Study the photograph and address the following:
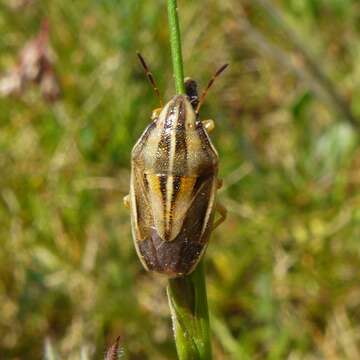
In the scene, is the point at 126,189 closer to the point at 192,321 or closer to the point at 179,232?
the point at 179,232

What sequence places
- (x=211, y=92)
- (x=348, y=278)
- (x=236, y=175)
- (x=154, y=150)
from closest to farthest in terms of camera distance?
(x=154, y=150)
(x=348, y=278)
(x=236, y=175)
(x=211, y=92)

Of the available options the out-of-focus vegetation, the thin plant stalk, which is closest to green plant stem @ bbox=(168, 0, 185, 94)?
the thin plant stalk

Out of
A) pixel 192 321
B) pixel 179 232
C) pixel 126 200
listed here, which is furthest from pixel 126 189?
pixel 192 321

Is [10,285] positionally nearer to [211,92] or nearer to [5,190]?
[5,190]

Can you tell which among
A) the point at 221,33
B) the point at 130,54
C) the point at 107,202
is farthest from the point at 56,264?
the point at 221,33

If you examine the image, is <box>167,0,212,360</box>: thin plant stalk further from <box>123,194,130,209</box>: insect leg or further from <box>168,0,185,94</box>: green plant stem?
Answer: <box>168,0,185,94</box>: green plant stem

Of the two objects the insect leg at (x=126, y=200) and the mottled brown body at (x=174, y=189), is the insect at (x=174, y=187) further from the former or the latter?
the insect leg at (x=126, y=200)

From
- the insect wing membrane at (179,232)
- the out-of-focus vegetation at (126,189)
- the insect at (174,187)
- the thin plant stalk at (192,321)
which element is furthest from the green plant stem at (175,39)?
the out-of-focus vegetation at (126,189)
